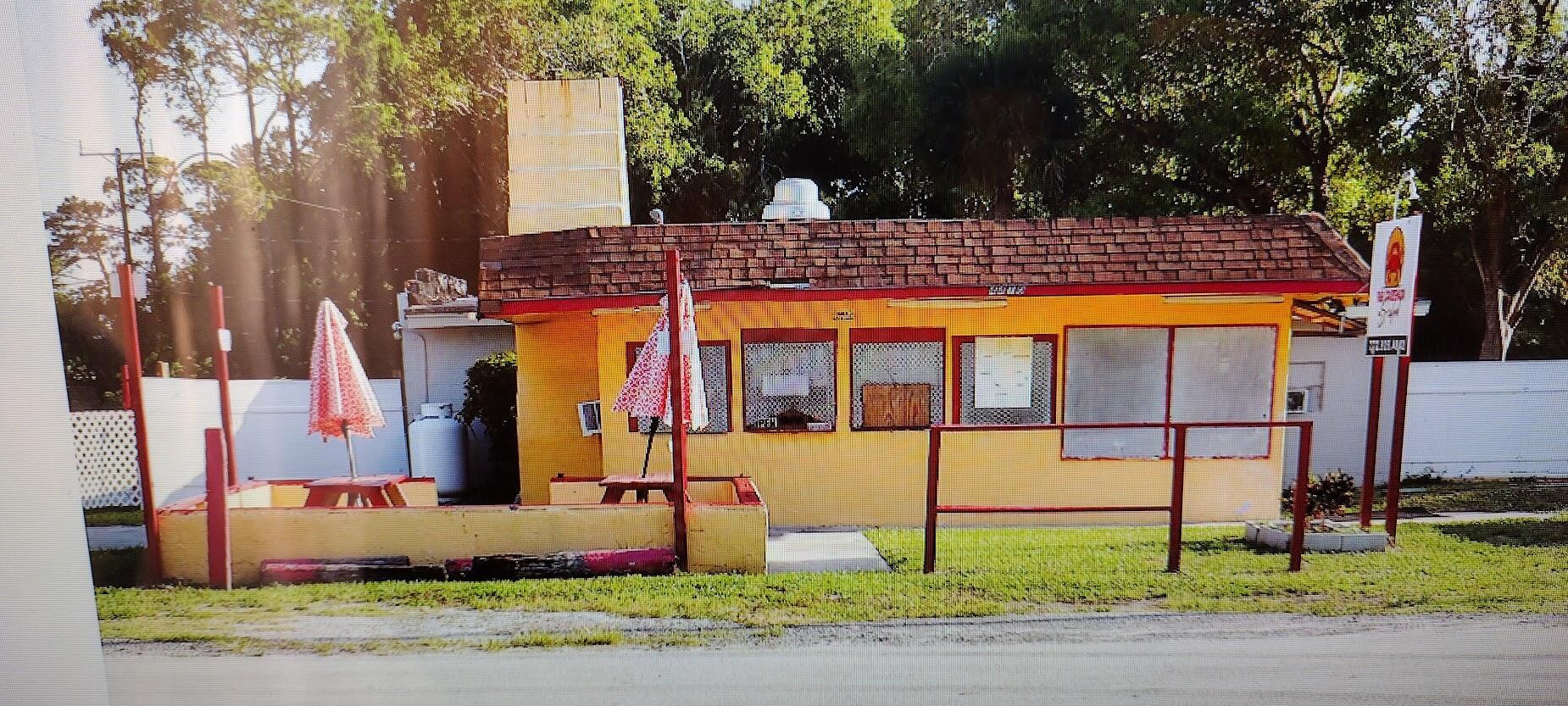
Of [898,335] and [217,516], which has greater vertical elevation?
[898,335]

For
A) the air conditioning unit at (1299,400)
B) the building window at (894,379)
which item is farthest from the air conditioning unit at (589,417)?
the air conditioning unit at (1299,400)

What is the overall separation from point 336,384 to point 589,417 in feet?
4.11

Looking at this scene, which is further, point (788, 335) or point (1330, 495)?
point (788, 335)

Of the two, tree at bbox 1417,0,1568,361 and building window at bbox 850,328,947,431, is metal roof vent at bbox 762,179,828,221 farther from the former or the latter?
tree at bbox 1417,0,1568,361

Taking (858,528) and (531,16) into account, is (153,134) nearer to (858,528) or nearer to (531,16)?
(531,16)

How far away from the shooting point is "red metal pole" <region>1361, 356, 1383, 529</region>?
7.47ft

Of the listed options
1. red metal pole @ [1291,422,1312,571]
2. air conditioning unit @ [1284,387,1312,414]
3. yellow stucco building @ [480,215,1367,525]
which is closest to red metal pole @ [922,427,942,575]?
yellow stucco building @ [480,215,1367,525]

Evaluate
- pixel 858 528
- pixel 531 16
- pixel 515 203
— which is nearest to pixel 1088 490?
pixel 858 528

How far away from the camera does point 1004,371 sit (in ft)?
9.94

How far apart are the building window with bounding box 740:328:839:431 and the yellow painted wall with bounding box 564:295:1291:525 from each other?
4cm

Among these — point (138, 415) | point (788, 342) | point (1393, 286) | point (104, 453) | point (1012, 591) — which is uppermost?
point (1393, 286)

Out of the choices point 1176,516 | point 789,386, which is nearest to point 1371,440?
point 1176,516

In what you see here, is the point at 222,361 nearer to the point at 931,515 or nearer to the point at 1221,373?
the point at 931,515

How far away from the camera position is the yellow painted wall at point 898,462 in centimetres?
300
